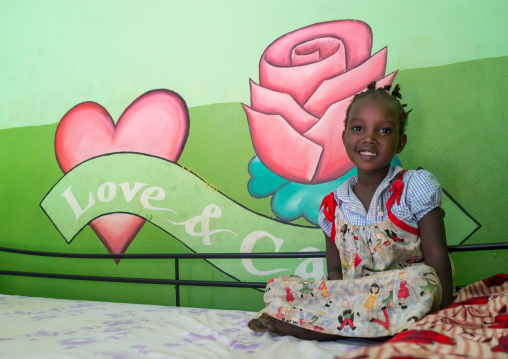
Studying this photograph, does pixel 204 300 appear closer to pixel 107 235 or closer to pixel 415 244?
pixel 107 235

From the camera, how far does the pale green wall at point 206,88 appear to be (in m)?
1.38

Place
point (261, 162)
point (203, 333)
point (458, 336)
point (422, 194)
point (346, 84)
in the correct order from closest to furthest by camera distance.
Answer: point (458, 336), point (422, 194), point (203, 333), point (346, 84), point (261, 162)

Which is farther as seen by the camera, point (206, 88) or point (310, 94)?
point (206, 88)

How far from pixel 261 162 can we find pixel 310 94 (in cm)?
30

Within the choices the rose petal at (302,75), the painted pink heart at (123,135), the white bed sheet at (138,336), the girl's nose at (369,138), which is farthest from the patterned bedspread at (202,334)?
the rose petal at (302,75)

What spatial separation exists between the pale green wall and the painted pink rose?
0.16ft

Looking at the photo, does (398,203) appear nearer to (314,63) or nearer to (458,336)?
(458,336)

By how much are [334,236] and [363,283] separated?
290 millimetres

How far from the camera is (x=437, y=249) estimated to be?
1103 mm

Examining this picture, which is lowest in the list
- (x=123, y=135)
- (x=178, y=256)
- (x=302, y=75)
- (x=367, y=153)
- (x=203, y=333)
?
(x=203, y=333)

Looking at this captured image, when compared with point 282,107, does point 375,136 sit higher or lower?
lower

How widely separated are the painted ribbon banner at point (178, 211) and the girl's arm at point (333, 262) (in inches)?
8.4

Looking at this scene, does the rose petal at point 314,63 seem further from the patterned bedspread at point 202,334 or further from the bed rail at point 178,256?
the patterned bedspread at point 202,334

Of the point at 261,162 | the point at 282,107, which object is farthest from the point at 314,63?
the point at 261,162
